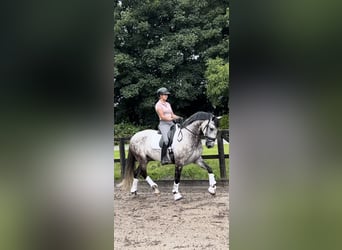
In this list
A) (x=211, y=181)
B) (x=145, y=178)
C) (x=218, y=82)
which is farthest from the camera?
(x=145, y=178)

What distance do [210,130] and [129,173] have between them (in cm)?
54

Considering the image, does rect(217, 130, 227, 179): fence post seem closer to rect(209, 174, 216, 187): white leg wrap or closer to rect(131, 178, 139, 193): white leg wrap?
rect(209, 174, 216, 187): white leg wrap

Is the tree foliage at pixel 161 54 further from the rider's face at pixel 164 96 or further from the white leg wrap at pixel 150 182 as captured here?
the white leg wrap at pixel 150 182

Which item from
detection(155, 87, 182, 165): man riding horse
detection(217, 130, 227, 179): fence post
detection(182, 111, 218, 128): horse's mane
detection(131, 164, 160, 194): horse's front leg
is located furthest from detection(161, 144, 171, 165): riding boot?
detection(217, 130, 227, 179): fence post

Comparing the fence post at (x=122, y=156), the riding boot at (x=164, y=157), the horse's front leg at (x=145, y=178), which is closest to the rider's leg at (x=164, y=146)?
the riding boot at (x=164, y=157)

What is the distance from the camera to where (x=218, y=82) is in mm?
2004

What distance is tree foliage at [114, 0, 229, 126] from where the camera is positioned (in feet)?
6.82

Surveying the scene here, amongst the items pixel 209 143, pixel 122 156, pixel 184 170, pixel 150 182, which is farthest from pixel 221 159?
pixel 122 156

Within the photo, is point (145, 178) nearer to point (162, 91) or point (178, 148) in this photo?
point (178, 148)

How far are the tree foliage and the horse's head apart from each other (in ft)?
0.25

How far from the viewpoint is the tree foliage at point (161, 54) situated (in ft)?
6.82
